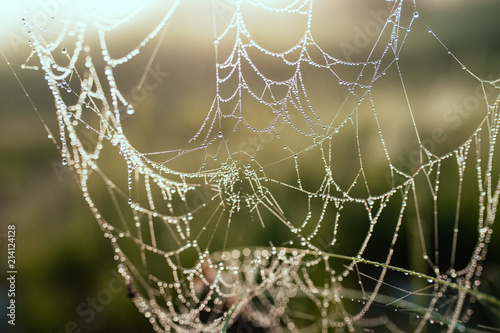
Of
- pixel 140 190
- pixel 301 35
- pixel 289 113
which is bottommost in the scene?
pixel 140 190

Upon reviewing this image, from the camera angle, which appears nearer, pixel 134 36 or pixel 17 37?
pixel 17 37

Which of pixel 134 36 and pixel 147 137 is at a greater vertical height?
pixel 134 36

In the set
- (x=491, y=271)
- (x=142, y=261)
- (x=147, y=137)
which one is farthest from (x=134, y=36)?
(x=491, y=271)

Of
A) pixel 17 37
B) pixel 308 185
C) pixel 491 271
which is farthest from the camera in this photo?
pixel 308 185

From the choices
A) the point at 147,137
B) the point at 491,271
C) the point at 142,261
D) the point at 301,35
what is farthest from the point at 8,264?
the point at 491,271

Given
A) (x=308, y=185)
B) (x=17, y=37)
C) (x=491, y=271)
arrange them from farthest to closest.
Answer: (x=308, y=185)
(x=491, y=271)
(x=17, y=37)

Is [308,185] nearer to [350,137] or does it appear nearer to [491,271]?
[350,137]
